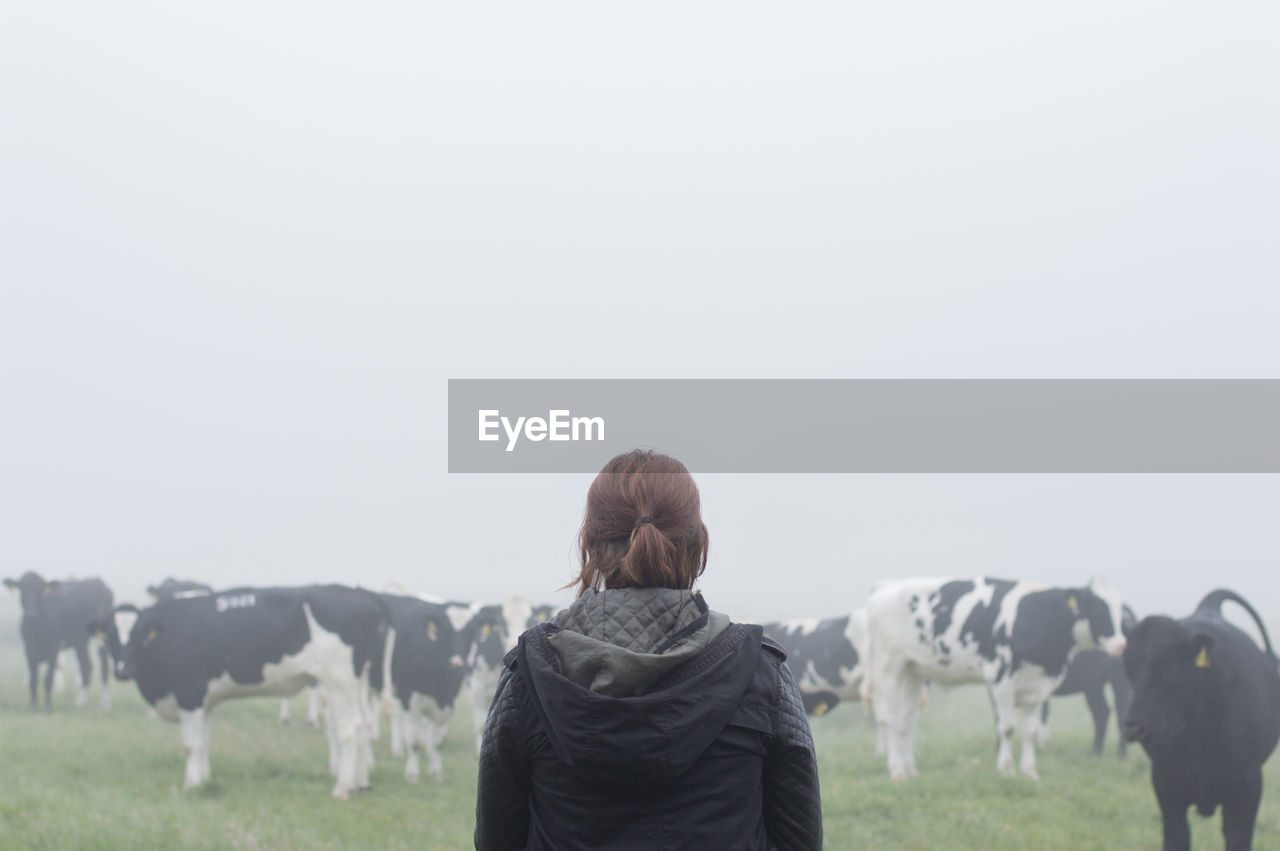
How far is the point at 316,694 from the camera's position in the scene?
39.4 ft

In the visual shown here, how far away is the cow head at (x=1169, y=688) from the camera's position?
688 cm

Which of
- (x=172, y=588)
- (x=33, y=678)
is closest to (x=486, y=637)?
(x=172, y=588)

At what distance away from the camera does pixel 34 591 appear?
1285cm

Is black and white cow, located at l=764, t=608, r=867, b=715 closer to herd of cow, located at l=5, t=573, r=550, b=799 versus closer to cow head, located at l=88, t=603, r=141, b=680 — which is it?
herd of cow, located at l=5, t=573, r=550, b=799

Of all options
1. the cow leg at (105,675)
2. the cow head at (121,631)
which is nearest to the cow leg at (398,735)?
the cow head at (121,631)

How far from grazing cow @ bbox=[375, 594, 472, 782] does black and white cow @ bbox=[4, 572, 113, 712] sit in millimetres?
3434

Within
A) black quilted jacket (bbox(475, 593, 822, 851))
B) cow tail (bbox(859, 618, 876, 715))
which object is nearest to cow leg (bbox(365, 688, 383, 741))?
cow tail (bbox(859, 618, 876, 715))

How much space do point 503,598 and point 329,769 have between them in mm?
3344

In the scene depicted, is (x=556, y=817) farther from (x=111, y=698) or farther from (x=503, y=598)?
(x=111, y=698)

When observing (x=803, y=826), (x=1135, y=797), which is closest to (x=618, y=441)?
(x=1135, y=797)

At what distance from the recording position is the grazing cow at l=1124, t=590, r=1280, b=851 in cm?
686

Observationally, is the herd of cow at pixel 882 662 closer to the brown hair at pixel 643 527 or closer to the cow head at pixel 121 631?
the cow head at pixel 121 631

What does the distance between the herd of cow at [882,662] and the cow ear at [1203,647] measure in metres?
0.01

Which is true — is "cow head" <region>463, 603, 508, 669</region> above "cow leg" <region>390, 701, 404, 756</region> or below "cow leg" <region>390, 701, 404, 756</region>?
above
